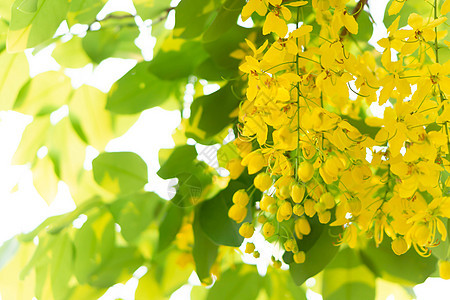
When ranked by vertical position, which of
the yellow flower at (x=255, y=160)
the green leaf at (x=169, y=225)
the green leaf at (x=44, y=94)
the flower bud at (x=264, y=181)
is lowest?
the green leaf at (x=169, y=225)

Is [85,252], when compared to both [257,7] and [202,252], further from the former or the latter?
[257,7]

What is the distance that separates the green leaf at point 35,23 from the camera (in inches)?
17.9

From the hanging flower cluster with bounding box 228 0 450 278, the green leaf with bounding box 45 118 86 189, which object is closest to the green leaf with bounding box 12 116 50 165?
the green leaf with bounding box 45 118 86 189

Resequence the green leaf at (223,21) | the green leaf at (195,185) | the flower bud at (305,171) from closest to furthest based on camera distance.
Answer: the flower bud at (305,171) → the green leaf at (223,21) → the green leaf at (195,185)

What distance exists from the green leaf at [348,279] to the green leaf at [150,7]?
0.36 meters

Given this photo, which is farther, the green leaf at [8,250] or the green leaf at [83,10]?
the green leaf at [8,250]

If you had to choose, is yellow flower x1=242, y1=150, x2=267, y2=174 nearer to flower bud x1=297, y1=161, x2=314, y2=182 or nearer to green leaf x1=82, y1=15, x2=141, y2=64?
flower bud x1=297, y1=161, x2=314, y2=182

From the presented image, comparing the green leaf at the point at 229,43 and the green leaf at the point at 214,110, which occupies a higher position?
the green leaf at the point at 229,43

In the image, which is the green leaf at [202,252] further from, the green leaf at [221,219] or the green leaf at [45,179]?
the green leaf at [45,179]

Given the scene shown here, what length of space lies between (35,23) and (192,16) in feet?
0.50

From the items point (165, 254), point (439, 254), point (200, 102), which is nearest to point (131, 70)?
point (200, 102)

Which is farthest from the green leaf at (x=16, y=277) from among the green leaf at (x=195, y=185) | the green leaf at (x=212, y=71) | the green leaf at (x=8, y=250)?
the green leaf at (x=212, y=71)

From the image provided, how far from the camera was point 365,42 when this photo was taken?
568 millimetres

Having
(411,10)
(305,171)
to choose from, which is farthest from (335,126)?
(411,10)
